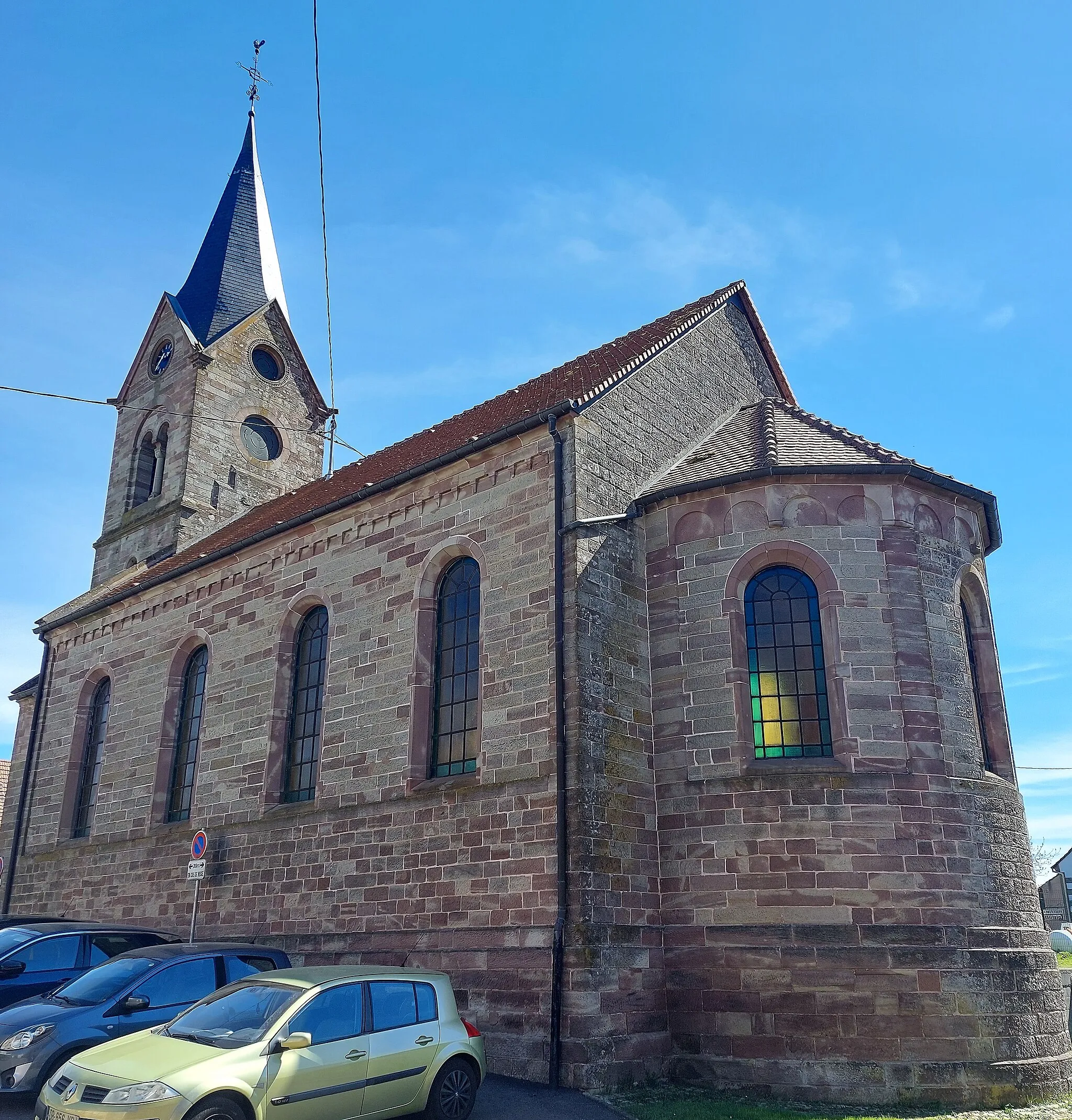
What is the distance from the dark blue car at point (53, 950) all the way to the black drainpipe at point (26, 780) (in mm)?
10699

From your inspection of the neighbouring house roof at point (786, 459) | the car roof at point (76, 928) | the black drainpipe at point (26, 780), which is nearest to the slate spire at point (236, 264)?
the black drainpipe at point (26, 780)

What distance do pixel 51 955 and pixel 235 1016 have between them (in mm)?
5025

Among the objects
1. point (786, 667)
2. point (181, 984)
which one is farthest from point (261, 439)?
point (181, 984)

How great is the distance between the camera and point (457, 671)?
14.9 metres

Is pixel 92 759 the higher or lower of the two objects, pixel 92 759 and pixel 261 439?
the lower

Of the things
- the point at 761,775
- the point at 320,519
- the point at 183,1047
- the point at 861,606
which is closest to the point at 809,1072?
the point at 761,775

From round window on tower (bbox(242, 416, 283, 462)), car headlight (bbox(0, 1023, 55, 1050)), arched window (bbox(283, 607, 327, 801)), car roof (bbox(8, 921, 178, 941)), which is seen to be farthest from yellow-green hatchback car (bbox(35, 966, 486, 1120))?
round window on tower (bbox(242, 416, 283, 462))

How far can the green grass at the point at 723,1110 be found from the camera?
10.6 metres

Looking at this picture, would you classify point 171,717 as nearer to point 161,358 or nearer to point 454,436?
point 454,436

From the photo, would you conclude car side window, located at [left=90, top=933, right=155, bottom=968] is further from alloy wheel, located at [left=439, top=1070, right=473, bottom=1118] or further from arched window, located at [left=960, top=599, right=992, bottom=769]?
arched window, located at [left=960, top=599, right=992, bottom=769]

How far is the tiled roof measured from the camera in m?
16.0

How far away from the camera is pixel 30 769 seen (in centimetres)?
2347

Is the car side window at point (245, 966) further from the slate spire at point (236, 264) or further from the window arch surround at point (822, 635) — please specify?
the slate spire at point (236, 264)

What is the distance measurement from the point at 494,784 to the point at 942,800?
5.46 metres
